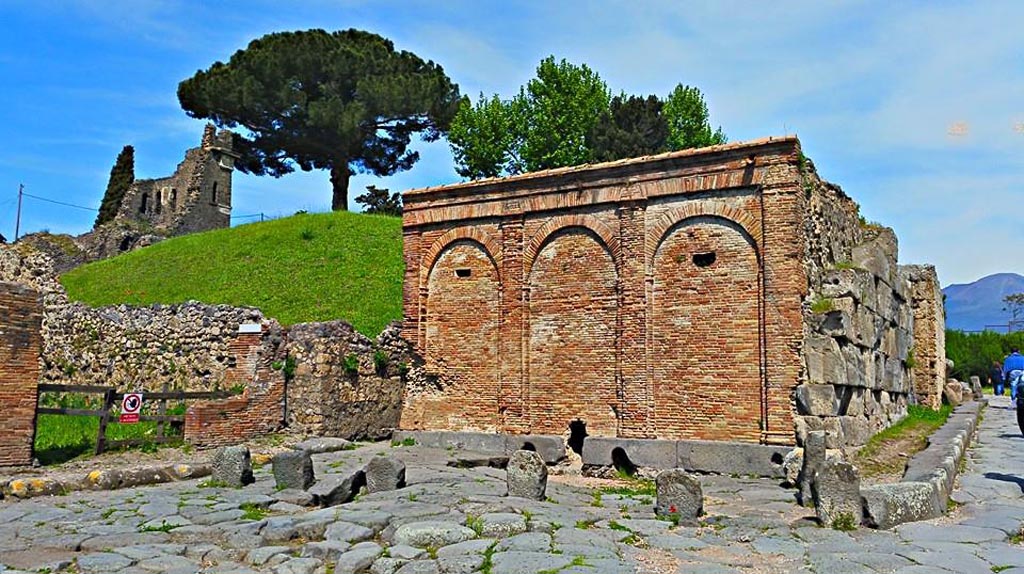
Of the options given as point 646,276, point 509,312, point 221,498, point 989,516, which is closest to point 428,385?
point 509,312

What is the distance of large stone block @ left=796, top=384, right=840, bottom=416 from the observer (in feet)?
39.6

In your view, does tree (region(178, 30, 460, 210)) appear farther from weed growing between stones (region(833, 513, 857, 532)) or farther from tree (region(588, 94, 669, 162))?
weed growing between stones (region(833, 513, 857, 532))

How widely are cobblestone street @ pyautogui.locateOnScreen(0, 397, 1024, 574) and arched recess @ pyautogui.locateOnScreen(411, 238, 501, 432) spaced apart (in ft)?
16.0

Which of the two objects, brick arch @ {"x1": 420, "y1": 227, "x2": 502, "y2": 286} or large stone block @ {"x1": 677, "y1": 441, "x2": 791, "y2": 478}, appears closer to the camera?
large stone block @ {"x1": 677, "y1": 441, "x2": 791, "y2": 478}

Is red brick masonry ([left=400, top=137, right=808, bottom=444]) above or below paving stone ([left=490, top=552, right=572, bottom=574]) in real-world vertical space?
above

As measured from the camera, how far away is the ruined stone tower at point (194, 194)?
130 feet

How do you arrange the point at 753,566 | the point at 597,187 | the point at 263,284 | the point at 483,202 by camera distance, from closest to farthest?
the point at 753,566
the point at 597,187
the point at 483,202
the point at 263,284

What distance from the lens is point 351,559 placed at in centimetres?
702

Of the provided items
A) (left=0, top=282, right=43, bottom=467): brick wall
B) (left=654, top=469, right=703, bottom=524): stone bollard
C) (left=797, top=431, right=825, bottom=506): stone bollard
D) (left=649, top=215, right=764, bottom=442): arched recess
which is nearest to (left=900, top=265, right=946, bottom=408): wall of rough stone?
(left=649, top=215, right=764, bottom=442): arched recess

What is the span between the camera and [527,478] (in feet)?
32.4

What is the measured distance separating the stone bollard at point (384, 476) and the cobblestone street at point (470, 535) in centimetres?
25

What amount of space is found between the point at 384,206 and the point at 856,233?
1109 inches

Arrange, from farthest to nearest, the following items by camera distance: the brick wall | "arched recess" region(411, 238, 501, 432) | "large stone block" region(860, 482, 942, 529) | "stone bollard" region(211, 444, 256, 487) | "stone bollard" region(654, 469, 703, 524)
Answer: "arched recess" region(411, 238, 501, 432) < the brick wall < "stone bollard" region(211, 444, 256, 487) < "stone bollard" region(654, 469, 703, 524) < "large stone block" region(860, 482, 942, 529)

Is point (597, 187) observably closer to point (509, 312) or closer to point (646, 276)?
point (646, 276)
